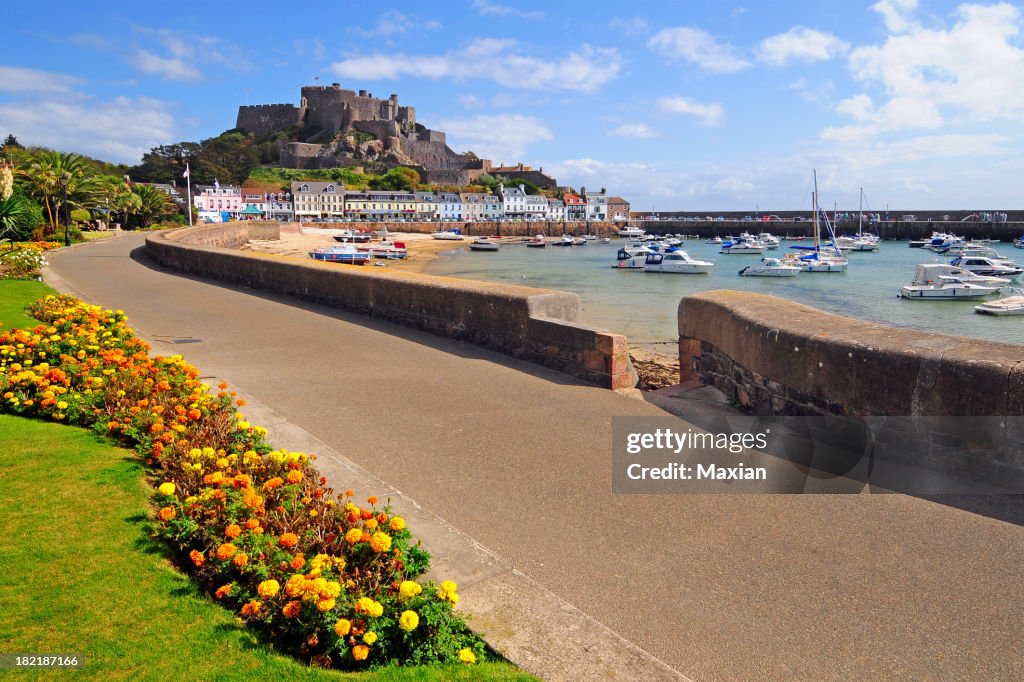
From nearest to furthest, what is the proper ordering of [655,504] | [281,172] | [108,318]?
[655,504] < [108,318] < [281,172]

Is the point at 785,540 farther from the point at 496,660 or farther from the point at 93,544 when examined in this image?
the point at 93,544

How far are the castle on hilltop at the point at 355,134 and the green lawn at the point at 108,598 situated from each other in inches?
6441

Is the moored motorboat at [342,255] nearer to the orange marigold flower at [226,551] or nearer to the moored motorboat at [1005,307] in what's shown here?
the moored motorboat at [1005,307]

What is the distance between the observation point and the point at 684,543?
14.7 ft

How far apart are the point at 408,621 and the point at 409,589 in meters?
0.19

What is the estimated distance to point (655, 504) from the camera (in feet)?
16.7

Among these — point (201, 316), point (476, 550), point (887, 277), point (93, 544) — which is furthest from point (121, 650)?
point (887, 277)

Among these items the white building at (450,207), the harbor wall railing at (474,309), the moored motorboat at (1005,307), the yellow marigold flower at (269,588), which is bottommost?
the moored motorboat at (1005,307)

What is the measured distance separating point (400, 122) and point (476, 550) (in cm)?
18791

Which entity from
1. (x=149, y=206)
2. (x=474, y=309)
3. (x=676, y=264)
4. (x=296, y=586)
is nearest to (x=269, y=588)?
(x=296, y=586)

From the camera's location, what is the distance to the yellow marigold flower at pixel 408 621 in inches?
123

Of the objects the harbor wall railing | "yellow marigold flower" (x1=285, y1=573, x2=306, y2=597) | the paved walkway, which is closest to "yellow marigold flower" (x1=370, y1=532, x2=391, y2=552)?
"yellow marigold flower" (x1=285, y1=573, x2=306, y2=597)

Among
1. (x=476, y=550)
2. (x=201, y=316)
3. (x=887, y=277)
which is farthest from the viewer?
(x=887, y=277)

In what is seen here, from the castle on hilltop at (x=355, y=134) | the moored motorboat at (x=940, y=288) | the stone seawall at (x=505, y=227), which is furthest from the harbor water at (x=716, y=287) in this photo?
the castle on hilltop at (x=355, y=134)
